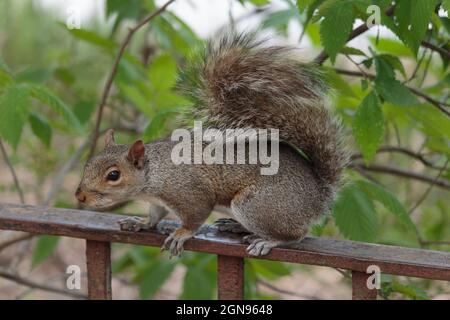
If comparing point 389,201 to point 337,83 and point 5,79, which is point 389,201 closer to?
point 337,83

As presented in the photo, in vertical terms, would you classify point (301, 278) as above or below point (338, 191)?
below

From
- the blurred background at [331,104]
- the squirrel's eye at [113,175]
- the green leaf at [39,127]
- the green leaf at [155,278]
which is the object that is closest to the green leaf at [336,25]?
the blurred background at [331,104]

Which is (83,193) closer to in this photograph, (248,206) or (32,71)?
(248,206)

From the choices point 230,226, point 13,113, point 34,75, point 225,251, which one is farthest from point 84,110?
point 225,251

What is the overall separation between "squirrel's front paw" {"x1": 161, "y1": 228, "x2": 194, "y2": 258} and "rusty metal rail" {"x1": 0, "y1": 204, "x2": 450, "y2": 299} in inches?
0.5

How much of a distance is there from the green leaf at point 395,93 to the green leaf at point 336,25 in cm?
13

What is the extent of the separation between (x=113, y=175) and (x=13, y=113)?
0.67 ft

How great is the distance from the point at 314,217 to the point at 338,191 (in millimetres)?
77

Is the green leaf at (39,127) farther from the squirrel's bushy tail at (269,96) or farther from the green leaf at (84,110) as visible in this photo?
the squirrel's bushy tail at (269,96)

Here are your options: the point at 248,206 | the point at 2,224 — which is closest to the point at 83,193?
the point at 2,224

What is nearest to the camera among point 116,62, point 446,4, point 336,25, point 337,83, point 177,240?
point 446,4

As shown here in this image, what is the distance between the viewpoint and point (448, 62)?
134 centimetres

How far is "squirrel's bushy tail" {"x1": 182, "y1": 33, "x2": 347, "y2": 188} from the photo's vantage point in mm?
1212

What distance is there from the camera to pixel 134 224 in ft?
4.15
